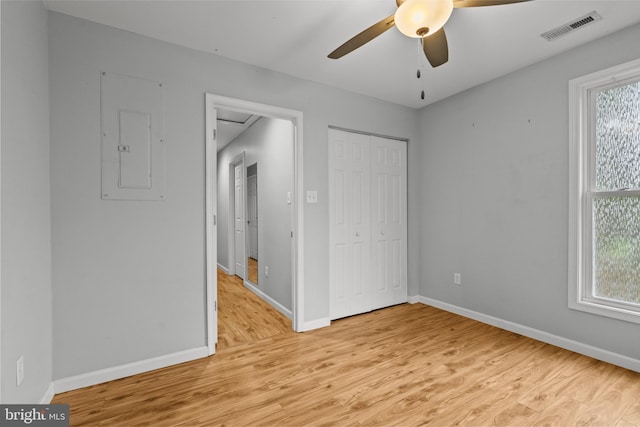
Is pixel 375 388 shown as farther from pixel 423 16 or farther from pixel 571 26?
pixel 571 26

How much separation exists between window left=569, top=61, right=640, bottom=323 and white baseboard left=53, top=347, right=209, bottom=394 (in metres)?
3.19

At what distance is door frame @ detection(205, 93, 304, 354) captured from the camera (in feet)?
8.13

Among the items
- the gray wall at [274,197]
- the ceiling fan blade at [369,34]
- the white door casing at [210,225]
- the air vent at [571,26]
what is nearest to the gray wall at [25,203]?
the white door casing at [210,225]

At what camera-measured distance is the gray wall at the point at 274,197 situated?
335 cm

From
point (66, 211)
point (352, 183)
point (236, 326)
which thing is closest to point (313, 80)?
point (352, 183)

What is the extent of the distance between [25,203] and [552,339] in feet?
12.9

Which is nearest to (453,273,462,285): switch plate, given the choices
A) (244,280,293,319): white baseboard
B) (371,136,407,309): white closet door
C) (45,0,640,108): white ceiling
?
(371,136,407,309): white closet door

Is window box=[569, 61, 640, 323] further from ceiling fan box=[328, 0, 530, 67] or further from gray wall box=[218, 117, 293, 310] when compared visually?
gray wall box=[218, 117, 293, 310]

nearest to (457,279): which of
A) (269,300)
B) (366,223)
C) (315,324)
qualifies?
(366,223)

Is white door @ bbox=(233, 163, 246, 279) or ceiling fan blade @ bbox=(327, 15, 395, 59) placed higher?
ceiling fan blade @ bbox=(327, 15, 395, 59)

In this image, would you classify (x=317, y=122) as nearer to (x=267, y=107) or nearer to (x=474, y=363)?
(x=267, y=107)

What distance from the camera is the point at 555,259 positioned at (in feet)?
8.61

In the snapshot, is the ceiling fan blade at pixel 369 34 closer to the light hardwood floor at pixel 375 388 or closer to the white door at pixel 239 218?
the light hardwood floor at pixel 375 388

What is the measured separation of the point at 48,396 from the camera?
186 cm
